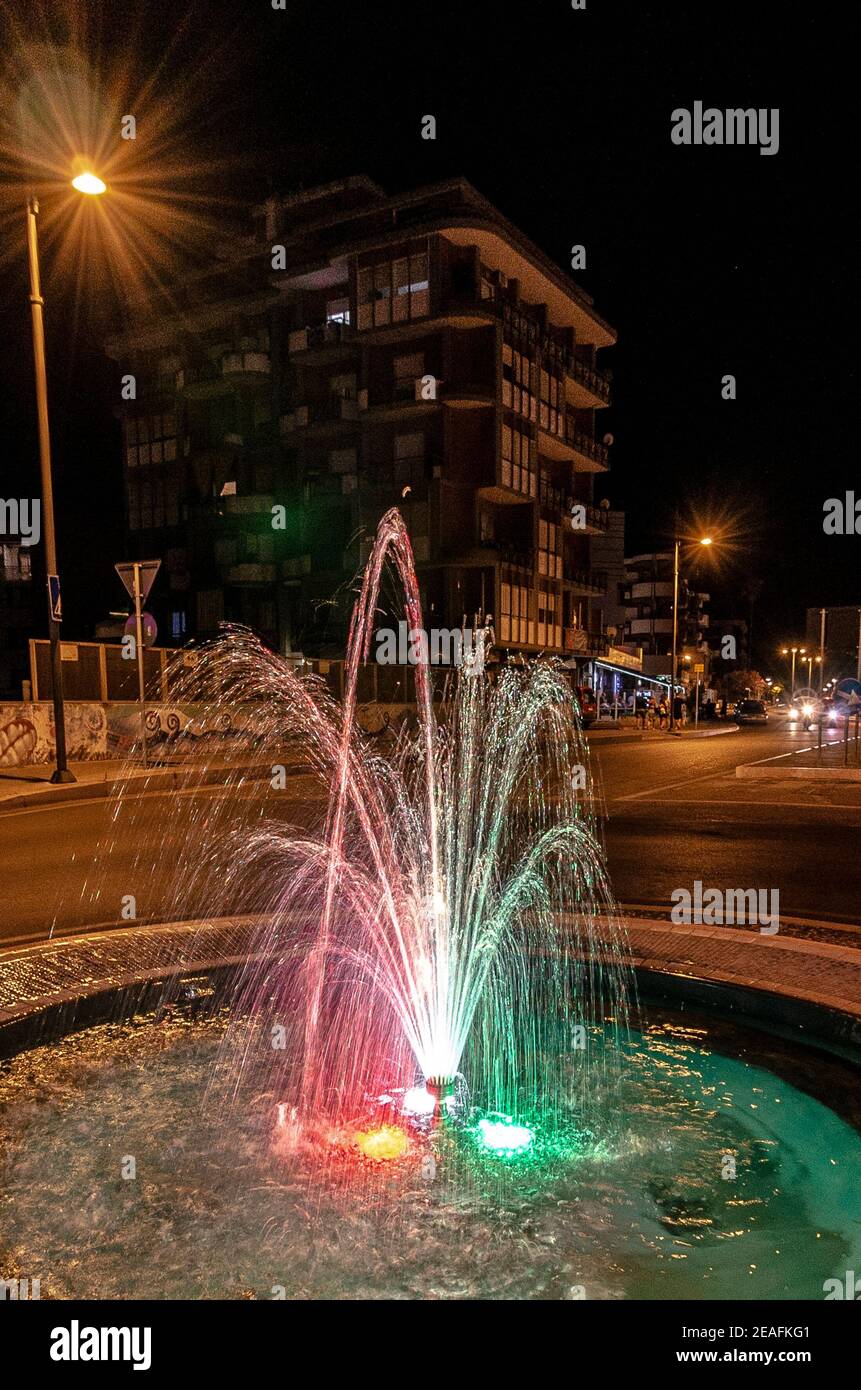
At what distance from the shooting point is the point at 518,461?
40.8 m

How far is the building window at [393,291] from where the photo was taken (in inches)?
1469

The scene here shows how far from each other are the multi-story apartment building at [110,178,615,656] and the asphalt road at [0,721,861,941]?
81.0ft

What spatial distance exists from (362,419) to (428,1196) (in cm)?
3959

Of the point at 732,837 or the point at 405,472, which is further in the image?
the point at 405,472

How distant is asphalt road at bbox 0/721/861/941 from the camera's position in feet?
27.3

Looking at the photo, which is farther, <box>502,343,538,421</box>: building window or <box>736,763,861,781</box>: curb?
<box>502,343,538,421</box>: building window

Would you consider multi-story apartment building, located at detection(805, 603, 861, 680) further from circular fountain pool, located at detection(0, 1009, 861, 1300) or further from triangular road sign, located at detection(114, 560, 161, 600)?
circular fountain pool, located at detection(0, 1009, 861, 1300)

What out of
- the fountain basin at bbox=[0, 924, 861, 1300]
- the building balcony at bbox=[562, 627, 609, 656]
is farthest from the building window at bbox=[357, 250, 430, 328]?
the fountain basin at bbox=[0, 924, 861, 1300]

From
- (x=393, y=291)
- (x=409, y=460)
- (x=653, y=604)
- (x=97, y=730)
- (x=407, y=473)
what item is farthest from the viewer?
(x=653, y=604)

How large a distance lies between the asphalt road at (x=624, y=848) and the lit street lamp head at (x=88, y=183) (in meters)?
9.95

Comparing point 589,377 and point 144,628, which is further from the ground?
point 589,377

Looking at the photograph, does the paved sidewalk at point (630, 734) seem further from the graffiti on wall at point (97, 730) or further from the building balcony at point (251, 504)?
the building balcony at point (251, 504)

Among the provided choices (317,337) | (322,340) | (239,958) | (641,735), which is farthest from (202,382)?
(239,958)

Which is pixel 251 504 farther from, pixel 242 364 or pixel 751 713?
pixel 751 713
